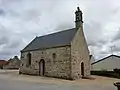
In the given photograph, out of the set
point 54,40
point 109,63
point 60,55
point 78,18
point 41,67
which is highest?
point 78,18

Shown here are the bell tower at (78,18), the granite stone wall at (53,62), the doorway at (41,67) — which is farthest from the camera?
the bell tower at (78,18)

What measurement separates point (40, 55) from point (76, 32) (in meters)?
6.56

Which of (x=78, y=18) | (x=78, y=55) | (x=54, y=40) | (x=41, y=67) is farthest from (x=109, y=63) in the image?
(x=41, y=67)

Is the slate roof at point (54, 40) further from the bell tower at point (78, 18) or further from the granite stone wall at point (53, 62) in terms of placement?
the bell tower at point (78, 18)

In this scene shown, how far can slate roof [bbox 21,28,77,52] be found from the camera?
2291 centimetres

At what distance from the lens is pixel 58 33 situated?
26.3 meters

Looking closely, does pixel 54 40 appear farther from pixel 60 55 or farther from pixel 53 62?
pixel 53 62

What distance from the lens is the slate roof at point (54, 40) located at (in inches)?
902

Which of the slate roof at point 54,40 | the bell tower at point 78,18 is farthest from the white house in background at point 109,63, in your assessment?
the slate roof at point 54,40

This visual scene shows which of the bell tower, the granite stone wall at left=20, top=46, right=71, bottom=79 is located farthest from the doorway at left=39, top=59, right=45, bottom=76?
the bell tower

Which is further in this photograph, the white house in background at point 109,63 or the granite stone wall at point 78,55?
the white house in background at point 109,63

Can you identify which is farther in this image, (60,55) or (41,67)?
(41,67)

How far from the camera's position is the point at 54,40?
82.2 feet

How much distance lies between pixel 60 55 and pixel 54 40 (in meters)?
3.61
